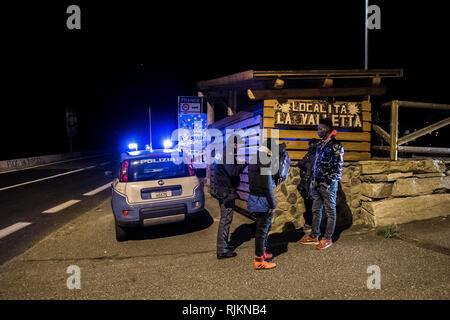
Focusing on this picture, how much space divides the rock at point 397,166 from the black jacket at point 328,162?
1.56 metres

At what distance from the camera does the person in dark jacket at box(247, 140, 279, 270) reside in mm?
3594

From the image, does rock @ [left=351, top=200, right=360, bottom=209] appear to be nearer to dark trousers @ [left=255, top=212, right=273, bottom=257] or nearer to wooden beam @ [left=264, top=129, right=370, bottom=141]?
wooden beam @ [left=264, top=129, right=370, bottom=141]

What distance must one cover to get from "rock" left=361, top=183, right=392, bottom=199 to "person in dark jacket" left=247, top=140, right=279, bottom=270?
283 cm

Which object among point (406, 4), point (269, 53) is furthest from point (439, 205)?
point (269, 53)

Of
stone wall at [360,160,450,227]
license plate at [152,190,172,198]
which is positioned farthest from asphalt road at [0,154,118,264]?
stone wall at [360,160,450,227]

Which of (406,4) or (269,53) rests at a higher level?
(406,4)

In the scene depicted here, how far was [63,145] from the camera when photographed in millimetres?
39156

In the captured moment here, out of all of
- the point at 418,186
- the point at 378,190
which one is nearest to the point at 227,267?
the point at 378,190

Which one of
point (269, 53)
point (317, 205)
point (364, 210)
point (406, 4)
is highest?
point (406, 4)

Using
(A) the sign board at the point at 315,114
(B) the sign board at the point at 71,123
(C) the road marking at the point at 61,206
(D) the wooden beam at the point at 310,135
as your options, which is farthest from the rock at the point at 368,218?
(B) the sign board at the point at 71,123

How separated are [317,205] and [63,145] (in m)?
43.0

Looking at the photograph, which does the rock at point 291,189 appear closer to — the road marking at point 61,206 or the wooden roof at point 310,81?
the wooden roof at point 310,81
